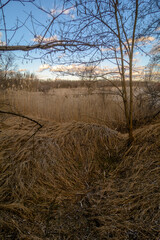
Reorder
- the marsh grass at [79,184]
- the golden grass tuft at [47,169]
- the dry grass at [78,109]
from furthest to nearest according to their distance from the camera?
the dry grass at [78,109]
the golden grass tuft at [47,169]
the marsh grass at [79,184]

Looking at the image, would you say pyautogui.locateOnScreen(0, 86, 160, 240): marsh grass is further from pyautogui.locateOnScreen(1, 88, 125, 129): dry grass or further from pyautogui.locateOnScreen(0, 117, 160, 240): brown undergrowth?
pyautogui.locateOnScreen(1, 88, 125, 129): dry grass

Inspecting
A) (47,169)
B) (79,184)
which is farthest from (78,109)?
(79,184)

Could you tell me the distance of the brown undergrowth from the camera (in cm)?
124

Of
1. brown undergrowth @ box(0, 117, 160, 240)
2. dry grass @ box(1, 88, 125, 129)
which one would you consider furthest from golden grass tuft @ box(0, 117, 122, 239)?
dry grass @ box(1, 88, 125, 129)

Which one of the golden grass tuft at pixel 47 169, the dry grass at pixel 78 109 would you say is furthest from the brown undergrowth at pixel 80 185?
the dry grass at pixel 78 109

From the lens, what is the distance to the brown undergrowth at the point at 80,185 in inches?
48.8

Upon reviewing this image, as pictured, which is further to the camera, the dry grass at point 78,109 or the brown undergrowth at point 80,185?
the dry grass at point 78,109

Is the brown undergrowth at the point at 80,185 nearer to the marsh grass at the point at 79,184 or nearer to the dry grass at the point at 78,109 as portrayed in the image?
the marsh grass at the point at 79,184

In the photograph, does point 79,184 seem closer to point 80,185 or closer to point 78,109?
point 80,185

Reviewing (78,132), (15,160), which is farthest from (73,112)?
(15,160)

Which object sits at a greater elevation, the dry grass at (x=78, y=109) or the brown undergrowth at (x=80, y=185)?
the dry grass at (x=78, y=109)

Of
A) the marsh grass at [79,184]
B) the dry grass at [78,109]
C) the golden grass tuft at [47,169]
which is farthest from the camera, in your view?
the dry grass at [78,109]

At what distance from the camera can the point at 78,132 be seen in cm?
247

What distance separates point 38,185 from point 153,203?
122 centimetres
